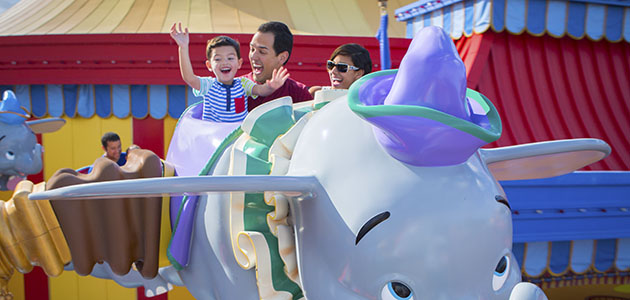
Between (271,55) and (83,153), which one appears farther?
(83,153)

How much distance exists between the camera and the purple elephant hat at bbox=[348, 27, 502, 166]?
0.75 meters

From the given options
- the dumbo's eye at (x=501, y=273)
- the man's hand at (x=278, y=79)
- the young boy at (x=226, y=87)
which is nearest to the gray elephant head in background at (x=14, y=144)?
the young boy at (x=226, y=87)

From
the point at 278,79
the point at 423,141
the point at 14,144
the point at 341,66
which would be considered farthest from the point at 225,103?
the point at 14,144

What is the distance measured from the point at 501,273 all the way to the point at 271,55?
88 cm

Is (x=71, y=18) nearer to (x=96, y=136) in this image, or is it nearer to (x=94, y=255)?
(x=96, y=136)

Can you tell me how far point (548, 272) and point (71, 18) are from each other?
341 cm

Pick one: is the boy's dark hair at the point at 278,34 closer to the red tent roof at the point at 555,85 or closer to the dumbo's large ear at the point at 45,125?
the red tent roof at the point at 555,85

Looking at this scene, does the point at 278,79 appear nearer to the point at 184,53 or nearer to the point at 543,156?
the point at 184,53

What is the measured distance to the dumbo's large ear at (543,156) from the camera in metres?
1.00

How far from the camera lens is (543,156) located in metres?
1.03

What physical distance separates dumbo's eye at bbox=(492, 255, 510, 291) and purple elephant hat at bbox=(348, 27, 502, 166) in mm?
197

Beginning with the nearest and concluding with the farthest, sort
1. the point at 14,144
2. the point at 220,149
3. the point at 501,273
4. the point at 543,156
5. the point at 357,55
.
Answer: the point at 501,273
the point at 543,156
the point at 220,149
the point at 357,55
the point at 14,144

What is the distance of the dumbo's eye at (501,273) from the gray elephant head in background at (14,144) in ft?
7.38

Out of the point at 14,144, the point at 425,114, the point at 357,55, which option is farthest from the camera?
the point at 14,144
